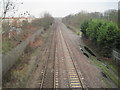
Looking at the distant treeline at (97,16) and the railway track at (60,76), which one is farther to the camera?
the distant treeline at (97,16)

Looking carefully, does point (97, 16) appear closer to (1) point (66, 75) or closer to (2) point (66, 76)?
(1) point (66, 75)

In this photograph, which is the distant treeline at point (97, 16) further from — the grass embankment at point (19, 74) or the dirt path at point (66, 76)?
the grass embankment at point (19, 74)

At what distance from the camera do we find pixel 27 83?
1003cm

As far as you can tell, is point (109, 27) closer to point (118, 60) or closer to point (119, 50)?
point (119, 50)

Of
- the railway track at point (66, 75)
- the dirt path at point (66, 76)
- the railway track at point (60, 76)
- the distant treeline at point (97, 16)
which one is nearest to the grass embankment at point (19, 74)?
the dirt path at point (66, 76)

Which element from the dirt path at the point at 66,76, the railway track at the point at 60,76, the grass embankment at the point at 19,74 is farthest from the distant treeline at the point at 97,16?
the grass embankment at the point at 19,74

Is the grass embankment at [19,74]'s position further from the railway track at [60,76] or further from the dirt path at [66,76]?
the railway track at [60,76]

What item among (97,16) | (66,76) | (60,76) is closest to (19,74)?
(60,76)

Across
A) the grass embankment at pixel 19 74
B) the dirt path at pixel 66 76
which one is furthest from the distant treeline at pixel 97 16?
the grass embankment at pixel 19 74

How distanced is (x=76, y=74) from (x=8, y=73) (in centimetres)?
549

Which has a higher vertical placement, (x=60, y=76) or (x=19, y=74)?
(x=19, y=74)

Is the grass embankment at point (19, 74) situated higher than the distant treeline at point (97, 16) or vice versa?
the distant treeline at point (97, 16)

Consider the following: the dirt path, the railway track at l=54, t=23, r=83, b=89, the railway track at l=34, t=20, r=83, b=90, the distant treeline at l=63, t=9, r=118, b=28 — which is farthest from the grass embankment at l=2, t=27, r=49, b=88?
the distant treeline at l=63, t=9, r=118, b=28

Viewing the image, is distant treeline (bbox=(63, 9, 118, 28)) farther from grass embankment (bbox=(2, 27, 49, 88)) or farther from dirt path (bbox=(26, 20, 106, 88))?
grass embankment (bbox=(2, 27, 49, 88))
